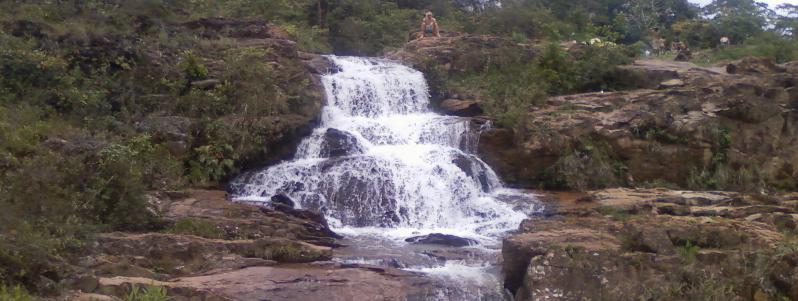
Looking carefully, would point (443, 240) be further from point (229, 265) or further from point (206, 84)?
point (206, 84)

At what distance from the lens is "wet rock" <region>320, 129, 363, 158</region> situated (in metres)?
16.6

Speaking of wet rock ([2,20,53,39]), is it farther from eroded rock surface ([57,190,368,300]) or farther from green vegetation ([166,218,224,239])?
green vegetation ([166,218,224,239])

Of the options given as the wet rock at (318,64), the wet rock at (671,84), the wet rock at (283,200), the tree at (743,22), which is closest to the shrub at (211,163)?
the wet rock at (283,200)

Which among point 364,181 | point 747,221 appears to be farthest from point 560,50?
point 747,221

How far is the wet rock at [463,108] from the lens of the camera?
19.5 meters

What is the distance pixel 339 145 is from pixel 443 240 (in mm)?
4792

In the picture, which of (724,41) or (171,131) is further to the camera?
(724,41)

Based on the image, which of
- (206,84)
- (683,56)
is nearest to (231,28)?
(206,84)

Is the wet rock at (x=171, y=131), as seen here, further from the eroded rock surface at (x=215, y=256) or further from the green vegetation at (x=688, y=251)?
the green vegetation at (x=688, y=251)

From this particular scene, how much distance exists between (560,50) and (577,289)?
547 inches

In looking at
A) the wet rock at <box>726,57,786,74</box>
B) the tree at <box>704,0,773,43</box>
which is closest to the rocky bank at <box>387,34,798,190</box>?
the wet rock at <box>726,57,786,74</box>

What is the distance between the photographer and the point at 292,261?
1078cm

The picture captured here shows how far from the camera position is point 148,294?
26.7 ft

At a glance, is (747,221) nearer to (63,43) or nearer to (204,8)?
(63,43)
